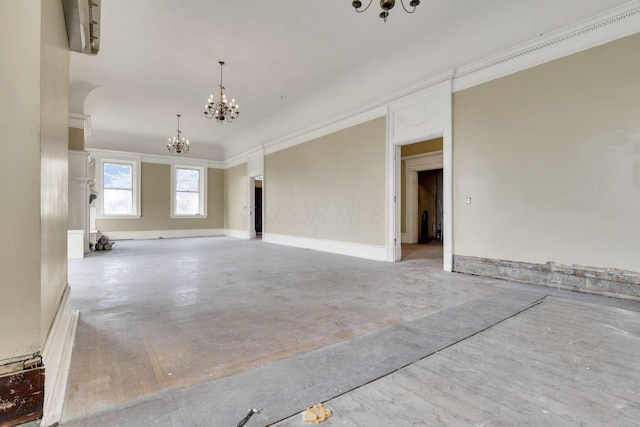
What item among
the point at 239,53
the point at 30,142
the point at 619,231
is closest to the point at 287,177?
the point at 239,53

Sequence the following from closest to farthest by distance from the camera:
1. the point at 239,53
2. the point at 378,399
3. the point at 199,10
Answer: the point at 378,399 < the point at 199,10 < the point at 239,53

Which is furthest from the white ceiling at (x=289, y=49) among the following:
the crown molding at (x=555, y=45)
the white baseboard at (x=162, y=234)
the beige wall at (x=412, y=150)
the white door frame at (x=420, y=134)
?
the white baseboard at (x=162, y=234)

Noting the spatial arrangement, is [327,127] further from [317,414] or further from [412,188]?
[317,414]

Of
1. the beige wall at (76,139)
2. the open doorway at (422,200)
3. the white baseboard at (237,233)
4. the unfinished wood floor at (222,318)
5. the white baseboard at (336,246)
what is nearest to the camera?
the unfinished wood floor at (222,318)

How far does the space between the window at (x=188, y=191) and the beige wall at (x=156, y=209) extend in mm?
181

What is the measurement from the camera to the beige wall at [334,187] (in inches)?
247

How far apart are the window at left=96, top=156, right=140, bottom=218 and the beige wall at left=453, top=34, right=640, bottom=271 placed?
11242 mm

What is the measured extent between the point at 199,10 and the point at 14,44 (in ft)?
12.8

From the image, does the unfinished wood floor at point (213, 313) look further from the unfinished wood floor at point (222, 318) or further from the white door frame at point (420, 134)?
the white door frame at point (420, 134)

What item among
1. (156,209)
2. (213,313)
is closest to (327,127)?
Answer: (213,313)

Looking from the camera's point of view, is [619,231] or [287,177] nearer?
[619,231]

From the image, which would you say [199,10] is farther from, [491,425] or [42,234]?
[491,425]

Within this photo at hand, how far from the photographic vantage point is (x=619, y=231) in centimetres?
341

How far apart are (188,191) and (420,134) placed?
1021cm
